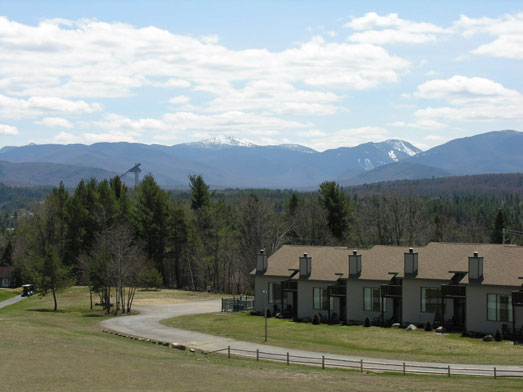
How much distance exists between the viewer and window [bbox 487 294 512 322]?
164ft

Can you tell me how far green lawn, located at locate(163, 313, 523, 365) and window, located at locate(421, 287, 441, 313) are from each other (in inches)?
117

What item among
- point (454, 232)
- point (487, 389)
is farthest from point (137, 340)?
point (454, 232)

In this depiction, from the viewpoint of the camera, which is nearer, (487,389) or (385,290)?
(487,389)

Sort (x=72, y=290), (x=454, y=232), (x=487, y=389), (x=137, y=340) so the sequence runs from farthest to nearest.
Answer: (x=454, y=232) < (x=72, y=290) < (x=137, y=340) < (x=487, y=389)

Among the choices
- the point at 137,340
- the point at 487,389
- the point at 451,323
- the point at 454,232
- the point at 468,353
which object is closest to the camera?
the point at 487,389

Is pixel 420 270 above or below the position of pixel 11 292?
above

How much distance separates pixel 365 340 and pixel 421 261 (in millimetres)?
10969

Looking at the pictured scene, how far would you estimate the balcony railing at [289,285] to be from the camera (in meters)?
61.5

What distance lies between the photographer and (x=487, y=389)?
30.7 metres

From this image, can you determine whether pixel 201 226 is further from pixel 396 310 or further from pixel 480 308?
pixel 480 308

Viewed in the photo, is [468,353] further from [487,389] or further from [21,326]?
[21,326]

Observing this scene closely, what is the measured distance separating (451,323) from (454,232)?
73053 millimetres

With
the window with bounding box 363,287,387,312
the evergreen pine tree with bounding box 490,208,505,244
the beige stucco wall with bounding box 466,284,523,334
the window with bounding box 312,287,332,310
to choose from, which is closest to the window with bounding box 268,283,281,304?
the window with bounding box 312,287,332,310

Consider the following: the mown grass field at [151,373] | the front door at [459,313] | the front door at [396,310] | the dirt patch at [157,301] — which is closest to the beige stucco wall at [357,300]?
the front door at [396,310]
